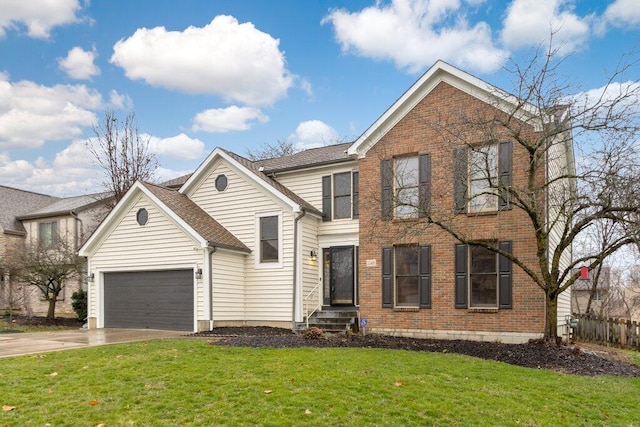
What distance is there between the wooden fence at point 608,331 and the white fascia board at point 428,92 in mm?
7118

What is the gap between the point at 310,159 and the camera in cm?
1823

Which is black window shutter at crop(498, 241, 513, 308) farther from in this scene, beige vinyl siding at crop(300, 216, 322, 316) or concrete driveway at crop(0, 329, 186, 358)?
concrete driveway at crop(0, 329, 186, 358)

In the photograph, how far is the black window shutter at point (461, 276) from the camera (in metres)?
13.1

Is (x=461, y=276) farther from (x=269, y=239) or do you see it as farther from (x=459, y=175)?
(x=269, y=239)

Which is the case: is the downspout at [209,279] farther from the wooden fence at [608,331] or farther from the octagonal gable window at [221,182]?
the wooden fence at [608,331]

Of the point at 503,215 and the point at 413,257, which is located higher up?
the point at 503,215

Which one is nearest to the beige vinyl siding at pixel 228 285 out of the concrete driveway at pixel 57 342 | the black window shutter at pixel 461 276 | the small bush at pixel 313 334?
the concrete driveway at pixel 57 342

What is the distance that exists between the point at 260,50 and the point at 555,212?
12.9m

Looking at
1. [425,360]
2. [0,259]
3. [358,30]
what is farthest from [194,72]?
[425,360]

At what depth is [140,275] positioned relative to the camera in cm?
1728

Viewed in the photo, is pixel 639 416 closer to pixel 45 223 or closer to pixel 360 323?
pixel 360 323

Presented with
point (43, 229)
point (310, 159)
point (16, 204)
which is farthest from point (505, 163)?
point (16, 204)

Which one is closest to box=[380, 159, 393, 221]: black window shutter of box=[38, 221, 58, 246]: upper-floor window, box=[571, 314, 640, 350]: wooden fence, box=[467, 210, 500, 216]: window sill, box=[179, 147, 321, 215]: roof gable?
box=[467, 210, 500, 216]: window sill

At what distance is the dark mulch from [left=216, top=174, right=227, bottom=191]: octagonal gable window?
23.4 ft
